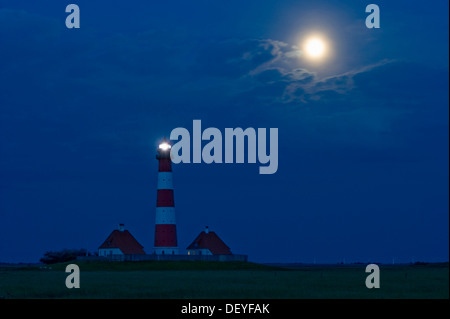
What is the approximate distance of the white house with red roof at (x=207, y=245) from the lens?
9581 cm

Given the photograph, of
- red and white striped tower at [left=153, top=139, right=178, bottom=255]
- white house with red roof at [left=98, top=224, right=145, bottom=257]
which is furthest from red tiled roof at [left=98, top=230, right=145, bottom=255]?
red and white striped tower at [left=153, top=139, right=178, bottom=255]

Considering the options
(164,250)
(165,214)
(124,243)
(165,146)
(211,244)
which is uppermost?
(165,146)

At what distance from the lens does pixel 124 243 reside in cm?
9331

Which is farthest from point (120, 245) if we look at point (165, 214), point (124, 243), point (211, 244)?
point (211, 244)

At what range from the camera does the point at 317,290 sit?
43.0 meters

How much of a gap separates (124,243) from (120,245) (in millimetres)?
749

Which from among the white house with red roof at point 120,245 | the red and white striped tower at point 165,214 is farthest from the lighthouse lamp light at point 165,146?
the white house with red roof at point 120,245

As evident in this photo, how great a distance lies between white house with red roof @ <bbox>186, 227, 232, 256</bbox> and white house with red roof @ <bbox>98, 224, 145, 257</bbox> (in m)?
7.31

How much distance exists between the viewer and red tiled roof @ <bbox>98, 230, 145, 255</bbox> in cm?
9272

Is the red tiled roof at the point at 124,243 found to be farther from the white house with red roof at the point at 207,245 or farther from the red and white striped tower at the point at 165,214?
the white house with red roof at the point at 207,245

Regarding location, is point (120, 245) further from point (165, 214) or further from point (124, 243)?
point (165, 214)

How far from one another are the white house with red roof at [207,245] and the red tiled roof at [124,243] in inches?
286
